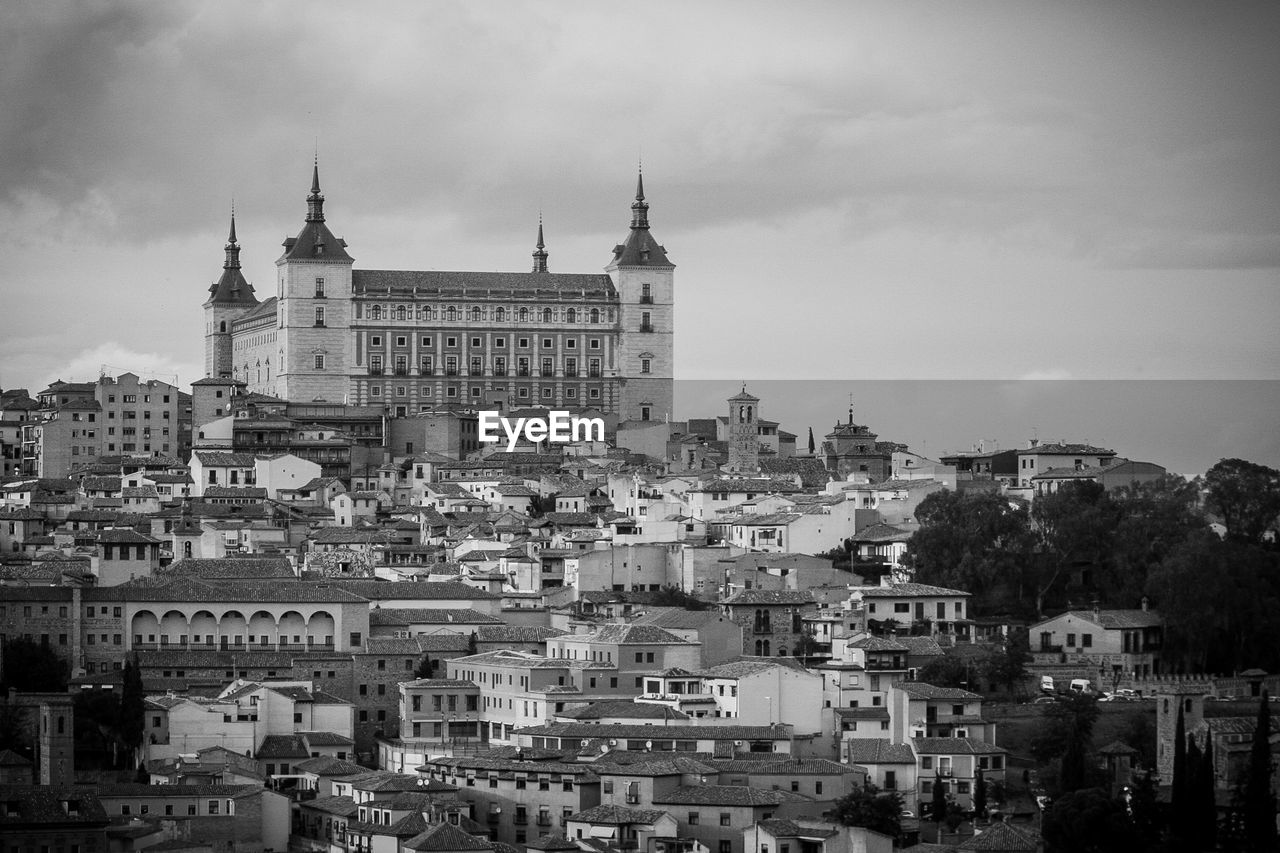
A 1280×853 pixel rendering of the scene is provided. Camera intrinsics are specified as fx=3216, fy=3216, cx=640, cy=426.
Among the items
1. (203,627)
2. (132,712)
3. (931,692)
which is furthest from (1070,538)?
(132,712)

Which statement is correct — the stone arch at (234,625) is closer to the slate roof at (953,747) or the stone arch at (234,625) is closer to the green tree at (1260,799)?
the slate roof at (953,747)

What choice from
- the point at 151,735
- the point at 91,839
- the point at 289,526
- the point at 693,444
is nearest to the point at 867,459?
the point at 693,444

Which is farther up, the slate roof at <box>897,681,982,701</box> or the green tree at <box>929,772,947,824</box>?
the slate roof at <box>897,681,982,701</box>

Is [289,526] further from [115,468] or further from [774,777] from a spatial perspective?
[774,777]

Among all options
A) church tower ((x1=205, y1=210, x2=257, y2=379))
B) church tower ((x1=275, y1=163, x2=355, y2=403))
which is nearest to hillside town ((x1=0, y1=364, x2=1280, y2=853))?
church tower ((x1=275, y1=163, x2=355, y2=403))

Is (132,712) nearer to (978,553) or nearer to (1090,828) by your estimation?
(1090,828)

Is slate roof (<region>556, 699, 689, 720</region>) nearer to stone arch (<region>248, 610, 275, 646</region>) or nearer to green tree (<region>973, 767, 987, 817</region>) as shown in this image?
green tree (<region>973, 767, 987, 817</region>)
